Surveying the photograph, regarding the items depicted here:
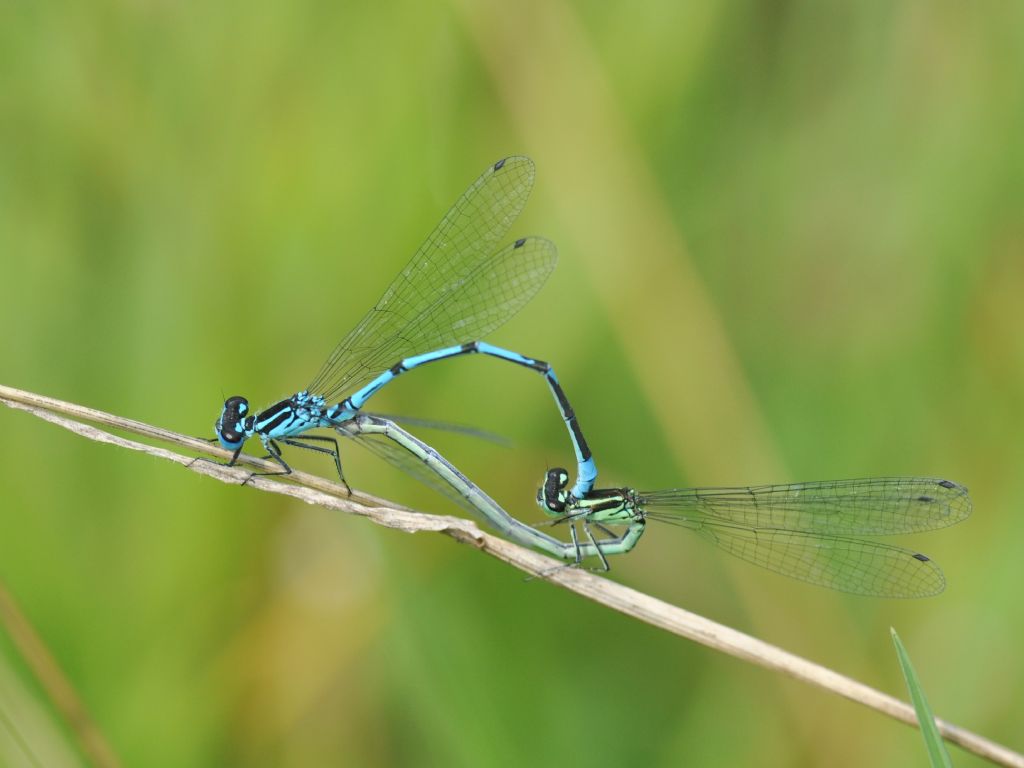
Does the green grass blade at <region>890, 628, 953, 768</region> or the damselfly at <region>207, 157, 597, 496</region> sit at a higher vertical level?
the damselfly at <region>207, 157, 597, 496</region>

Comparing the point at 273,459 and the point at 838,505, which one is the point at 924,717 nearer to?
the point at 838,505

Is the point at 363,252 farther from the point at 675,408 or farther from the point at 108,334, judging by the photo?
the point at 675,408

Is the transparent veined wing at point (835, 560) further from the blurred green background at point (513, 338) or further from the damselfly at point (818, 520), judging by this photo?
the blurred green background at point (513, 338)

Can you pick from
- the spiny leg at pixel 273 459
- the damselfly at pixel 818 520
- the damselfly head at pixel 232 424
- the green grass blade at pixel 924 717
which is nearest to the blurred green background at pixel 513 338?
the damselfly head at pixel 232 424

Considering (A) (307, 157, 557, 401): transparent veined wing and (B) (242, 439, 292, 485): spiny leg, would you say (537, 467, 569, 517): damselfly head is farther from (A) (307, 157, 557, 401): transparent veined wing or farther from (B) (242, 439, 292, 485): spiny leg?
(B) (242, 439, 292, 485): spiny leg

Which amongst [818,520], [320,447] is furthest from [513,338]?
[818,520]

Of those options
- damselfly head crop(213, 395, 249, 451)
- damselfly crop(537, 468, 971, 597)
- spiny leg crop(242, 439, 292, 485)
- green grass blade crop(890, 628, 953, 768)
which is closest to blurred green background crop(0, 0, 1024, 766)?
damselfly head crop(213, 395, 249, 451)
